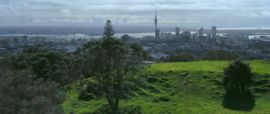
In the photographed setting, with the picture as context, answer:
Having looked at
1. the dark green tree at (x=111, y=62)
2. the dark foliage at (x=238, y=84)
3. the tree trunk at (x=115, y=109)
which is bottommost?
the tree trunk at (x=115, y=109)

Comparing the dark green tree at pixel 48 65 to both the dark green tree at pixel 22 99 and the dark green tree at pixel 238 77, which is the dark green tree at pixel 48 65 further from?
the dark green tree at pixel 22 99

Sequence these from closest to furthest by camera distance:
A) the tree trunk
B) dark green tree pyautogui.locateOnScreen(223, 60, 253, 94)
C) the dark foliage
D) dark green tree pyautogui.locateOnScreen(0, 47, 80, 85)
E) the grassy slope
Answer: the tree trunk < the grassy slope < the dark foliage < dark green tree pyautogui.locateOnScreen(223, 60, 253, 94) < dark green tree pyautogui.locateOnScreen(0, 47, 80, 85)

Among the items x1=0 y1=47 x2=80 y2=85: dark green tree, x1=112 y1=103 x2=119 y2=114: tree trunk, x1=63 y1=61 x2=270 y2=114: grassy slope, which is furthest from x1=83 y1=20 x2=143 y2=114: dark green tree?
x1=0 y1=47 x2=80 y2=85: dark green tree

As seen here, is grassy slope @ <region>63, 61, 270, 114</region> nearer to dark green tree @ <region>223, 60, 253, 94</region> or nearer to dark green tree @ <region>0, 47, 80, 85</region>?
dark green tree @ <region>223, 60, 253, 94</region>

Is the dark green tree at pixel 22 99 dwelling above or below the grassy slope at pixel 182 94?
above

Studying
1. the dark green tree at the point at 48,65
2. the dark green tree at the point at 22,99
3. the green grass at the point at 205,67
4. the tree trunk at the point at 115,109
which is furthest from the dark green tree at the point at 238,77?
the dark green tree at the point at 22,99

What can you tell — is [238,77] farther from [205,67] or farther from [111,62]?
[111,62]

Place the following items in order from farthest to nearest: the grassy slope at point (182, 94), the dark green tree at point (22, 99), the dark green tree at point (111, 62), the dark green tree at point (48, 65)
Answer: the dark green tree at point (48, 65) < the grassy slope at point (182, 94) < the dark green tree at point (111, 62) < the dark green tree at point (22, 99)
